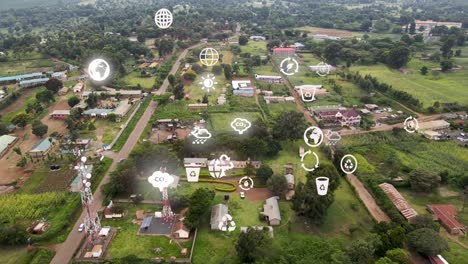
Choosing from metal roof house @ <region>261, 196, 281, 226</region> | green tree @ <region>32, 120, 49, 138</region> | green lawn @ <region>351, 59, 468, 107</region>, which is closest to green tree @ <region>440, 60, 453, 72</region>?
green lawn @ <region>351, 59, 468, 107</region>

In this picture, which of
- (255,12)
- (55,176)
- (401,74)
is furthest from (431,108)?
(255,12)

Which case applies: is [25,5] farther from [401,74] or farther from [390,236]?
[390,236]

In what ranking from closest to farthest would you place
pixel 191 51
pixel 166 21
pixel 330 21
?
pixel 166 21
pixel 191 51
pixel 330 21

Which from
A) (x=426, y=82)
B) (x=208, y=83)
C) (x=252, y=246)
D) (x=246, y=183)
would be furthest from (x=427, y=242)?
(x=426, y=82)

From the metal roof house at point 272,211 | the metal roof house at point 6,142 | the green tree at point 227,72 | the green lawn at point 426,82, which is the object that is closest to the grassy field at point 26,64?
the metal roof house at point 6,142

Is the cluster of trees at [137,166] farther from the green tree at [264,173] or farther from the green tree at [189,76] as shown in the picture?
the green tree at [189,76]

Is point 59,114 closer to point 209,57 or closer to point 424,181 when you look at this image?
point 209,57

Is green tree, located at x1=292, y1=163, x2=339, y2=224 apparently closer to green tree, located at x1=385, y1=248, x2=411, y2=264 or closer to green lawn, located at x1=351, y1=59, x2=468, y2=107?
green tree, located at x1=385, y1=248, x2=411, y2=264

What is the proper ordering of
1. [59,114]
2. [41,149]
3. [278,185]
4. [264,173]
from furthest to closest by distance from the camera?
[59,114]
[41,149]
[264,173]
[278,185]
